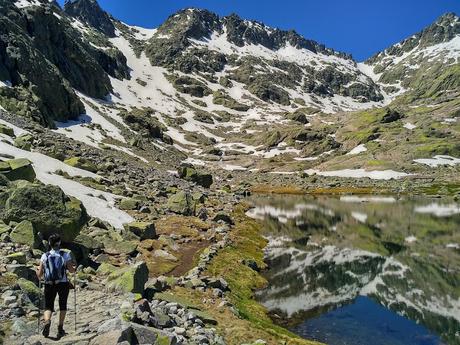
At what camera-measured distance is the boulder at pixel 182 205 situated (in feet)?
172

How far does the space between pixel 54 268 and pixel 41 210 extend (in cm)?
1166

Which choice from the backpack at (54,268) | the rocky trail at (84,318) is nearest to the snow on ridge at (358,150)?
the rocky trail at (84,318)

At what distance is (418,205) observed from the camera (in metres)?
89.2

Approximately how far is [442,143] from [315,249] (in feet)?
496

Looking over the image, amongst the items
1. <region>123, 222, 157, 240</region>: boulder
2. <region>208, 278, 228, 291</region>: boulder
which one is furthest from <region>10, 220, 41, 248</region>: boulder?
<region>123, 222, 157, 240</region>: boulder

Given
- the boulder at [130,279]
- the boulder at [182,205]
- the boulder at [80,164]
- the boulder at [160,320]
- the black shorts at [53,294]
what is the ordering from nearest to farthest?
the black shorts at [53,294], the boulder at [160,320], the boulder at [130,279], the boulder at [182,205], the boulder at [80,164]

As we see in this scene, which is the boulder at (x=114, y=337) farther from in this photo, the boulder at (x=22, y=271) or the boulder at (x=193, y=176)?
the boulder at (x=193, y=176)

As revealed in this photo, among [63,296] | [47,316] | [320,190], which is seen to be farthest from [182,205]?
[320,190]

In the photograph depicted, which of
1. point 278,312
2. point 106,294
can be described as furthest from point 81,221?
point 278,312

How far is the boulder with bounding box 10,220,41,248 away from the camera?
2279 centimetres

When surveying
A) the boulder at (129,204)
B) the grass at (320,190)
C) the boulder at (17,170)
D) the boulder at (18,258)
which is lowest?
the boulder at (18,258)

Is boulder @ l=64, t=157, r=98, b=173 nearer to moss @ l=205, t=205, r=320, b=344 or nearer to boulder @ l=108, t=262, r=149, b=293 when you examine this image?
moss @ l=205, t=205, r=320, b=344

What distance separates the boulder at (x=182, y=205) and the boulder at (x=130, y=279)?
30566mm

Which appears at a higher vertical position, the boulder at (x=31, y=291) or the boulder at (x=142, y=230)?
the boulder at (x=142, y=230)
